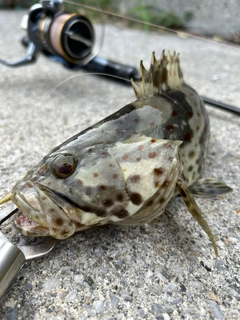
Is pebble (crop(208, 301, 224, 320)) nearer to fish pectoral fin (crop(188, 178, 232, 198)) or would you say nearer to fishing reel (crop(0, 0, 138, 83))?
fish pectoral fin (crop(188, 178, 232, 198))

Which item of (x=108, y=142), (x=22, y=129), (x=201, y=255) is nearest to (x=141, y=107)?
(x=108, y=142)

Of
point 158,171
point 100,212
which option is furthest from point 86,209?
point 158,171

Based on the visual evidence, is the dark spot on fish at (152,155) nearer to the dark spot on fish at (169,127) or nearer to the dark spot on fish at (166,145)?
the dark spot on fish at (166,145)

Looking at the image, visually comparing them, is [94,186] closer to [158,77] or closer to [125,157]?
[125,157]

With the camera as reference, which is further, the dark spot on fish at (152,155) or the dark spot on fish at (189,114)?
the dark spot on fish at (189,114)

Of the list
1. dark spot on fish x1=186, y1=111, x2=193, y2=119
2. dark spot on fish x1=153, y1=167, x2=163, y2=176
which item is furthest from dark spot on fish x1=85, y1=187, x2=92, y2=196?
dark spot on fish x1=186, y1=111, x2=193, y2=119

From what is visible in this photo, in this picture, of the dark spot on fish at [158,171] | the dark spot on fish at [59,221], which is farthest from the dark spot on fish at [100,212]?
the dark spot on fish at [158,171]
